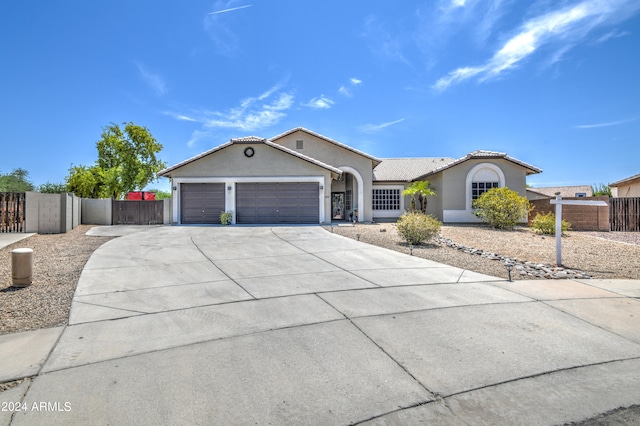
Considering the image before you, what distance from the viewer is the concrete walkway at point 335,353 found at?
9.53ft

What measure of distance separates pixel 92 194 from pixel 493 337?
156ft

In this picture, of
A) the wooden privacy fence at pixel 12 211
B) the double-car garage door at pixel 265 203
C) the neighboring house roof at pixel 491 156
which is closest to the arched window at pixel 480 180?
the neighboring house roof at pixel 491 156

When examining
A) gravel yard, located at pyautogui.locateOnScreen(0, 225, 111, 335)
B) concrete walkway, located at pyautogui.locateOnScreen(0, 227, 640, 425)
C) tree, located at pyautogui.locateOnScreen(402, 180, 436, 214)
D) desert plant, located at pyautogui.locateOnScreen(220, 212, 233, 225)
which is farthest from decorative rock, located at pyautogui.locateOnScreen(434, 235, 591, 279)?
desert plant, located at pyautogui.locateOnScreen(220, 212, 233, 225)

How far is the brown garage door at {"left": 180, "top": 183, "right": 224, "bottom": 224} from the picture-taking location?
21109 mm

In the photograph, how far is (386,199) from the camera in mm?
28000

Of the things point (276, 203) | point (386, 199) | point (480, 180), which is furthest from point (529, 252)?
point (386, 199)

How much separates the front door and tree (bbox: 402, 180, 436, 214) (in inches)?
230

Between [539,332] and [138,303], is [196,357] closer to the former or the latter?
[138,303]

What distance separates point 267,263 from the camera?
906 cm

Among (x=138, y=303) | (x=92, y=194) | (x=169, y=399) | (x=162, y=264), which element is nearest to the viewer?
(x=169, y=399)

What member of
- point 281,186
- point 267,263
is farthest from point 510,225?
point 267,263

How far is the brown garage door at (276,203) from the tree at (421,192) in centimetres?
698

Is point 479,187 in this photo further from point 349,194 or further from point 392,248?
point 392,248

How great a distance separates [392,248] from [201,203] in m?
14.0
